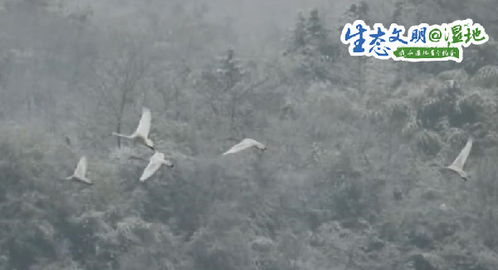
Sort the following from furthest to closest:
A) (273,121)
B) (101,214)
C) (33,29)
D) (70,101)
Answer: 1. (33,29)
2. (70,101)
3. (273,121)
4. (101,214)

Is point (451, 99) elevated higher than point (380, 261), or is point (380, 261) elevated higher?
point (451, 99)

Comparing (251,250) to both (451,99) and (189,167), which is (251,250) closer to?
(189,167)

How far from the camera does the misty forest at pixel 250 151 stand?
1216 inches

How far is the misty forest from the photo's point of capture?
3089cm

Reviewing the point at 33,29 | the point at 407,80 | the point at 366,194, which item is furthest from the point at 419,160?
the point at 33,29

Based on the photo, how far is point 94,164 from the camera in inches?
1288

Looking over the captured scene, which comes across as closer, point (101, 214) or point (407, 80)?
point (101, 214)

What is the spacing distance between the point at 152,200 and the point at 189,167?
115cm

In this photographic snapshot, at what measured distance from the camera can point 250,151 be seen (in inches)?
1330

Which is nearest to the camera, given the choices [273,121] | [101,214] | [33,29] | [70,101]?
[101,214]

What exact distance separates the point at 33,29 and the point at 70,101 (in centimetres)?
508

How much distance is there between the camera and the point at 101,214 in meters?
31.0

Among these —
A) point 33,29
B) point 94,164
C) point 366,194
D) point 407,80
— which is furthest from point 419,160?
point 33,29

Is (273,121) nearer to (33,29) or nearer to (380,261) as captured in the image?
(380,261)
